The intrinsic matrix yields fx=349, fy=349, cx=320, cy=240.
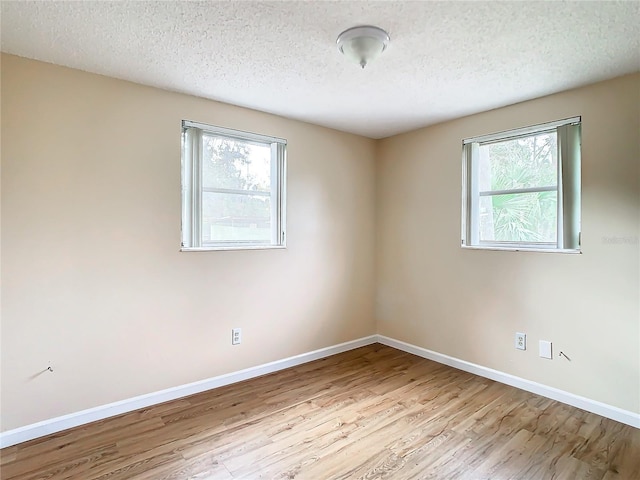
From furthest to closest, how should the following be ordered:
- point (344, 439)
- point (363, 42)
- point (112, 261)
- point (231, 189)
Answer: point (231, 189), point (112, 261), point (344, 439), point (363, 42)

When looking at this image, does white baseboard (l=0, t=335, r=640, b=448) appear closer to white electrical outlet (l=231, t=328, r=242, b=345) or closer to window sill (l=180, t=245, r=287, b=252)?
white electrical outlet (l=231, t=328, r=242, b=345)

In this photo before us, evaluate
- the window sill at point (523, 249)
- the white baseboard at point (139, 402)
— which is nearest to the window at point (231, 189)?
the white baseboard at point (139, 402)

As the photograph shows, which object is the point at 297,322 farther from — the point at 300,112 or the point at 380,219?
the point at 300,112

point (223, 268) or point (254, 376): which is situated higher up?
point (223, 268)

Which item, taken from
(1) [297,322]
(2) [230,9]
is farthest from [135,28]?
(1) [297,322]

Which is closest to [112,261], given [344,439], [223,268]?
[223,268]

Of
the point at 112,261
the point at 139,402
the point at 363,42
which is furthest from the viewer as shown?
the point at 139,402

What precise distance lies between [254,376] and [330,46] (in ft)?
8.75

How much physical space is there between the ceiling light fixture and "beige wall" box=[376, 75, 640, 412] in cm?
163

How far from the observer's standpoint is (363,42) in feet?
6.19

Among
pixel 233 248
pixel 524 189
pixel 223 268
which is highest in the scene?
pixel 524 189

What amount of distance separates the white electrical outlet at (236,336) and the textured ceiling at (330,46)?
194 cm

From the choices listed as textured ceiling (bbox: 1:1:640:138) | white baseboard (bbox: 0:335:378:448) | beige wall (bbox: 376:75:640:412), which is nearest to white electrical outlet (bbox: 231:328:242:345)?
white baseboard (bbox: 0:335:378:448)

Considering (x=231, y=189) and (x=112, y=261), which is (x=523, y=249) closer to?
(x=231, y=189)
